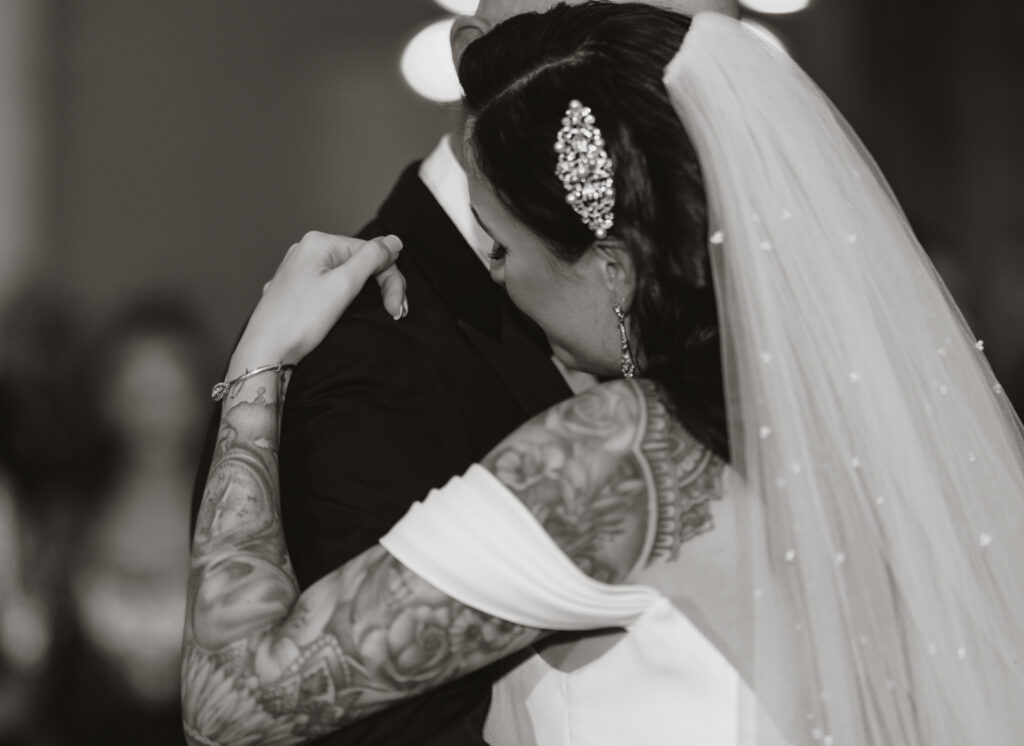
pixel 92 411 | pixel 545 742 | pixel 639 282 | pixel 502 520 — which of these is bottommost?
pixel 92 411

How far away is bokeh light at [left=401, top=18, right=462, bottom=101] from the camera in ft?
14.8

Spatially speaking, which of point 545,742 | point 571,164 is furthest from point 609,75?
point 545,742

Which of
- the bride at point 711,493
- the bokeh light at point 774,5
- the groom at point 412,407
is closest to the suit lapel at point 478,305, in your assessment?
the groom at point 412,407

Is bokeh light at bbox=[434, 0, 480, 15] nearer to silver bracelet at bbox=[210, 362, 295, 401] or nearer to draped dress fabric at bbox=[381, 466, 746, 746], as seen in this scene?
silver bracelet at bbox=[210, 362, 295, 401]

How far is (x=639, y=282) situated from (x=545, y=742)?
51 cm

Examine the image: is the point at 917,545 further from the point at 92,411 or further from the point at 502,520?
the point at 92,411

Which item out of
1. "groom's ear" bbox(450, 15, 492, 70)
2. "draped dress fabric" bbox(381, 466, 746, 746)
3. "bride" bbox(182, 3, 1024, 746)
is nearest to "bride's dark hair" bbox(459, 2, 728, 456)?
"bride" bbox(182, 3, 1024, 746)

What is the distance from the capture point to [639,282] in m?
1.26

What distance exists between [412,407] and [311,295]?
0.17 m

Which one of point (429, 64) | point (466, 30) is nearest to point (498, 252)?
point (466, 30)

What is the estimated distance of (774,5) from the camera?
15.4 ft

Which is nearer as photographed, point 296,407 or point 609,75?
point 609,75

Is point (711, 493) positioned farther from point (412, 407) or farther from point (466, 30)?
point (466, 30)

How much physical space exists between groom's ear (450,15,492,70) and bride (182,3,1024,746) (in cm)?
48
